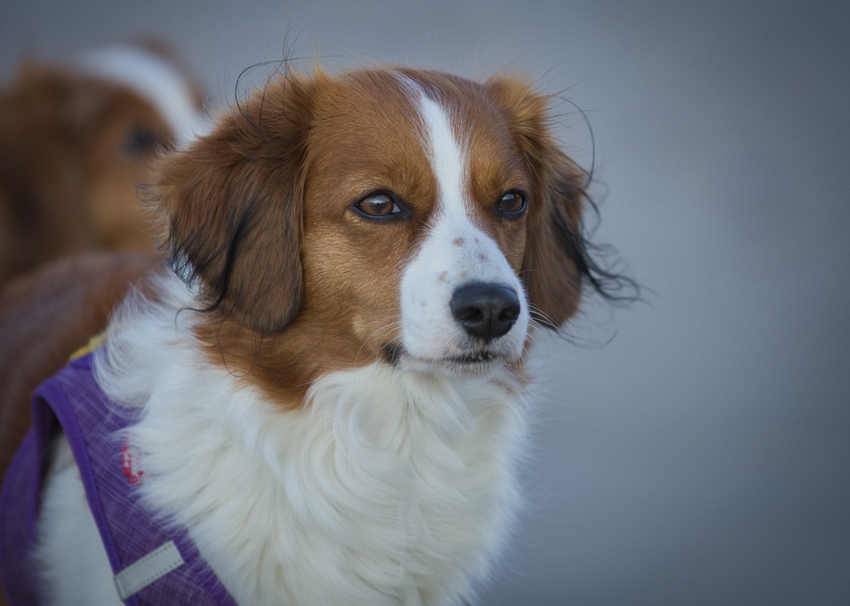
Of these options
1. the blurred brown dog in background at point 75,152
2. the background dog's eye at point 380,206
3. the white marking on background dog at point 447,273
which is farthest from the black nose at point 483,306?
the blurred brown dog in background at point 75,152

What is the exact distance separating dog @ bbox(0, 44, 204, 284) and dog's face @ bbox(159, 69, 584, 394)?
7.15 feet

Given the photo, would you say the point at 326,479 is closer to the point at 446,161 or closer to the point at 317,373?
the point at 317,373

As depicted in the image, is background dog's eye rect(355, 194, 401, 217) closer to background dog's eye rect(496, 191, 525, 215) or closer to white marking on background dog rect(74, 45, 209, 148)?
background dog's eye rect(496, 191, 525, 215)

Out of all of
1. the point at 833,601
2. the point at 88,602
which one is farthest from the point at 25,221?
the point at 833,601

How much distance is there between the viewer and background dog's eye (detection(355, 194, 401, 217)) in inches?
76.3

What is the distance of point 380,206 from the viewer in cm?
194

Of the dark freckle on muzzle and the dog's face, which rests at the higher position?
the dog's face

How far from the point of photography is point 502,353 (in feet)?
6.00

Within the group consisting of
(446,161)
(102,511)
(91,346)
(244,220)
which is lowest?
(102,511)

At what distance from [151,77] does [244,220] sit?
105 inches

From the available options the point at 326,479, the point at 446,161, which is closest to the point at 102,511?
the point at 326,479

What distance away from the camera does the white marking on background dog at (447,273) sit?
68.8 inches

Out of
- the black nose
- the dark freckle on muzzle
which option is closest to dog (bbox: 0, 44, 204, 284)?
the dark freckle on muzzle

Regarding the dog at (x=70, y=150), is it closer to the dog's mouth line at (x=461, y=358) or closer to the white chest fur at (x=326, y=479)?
the white chest fur at (x=326, y=479)
